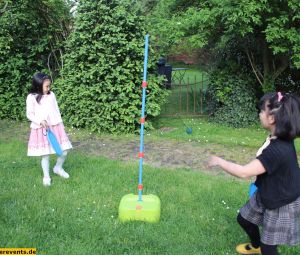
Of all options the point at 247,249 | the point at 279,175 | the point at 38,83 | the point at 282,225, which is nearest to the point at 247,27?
the point at 38,83

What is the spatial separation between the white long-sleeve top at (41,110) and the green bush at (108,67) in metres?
2.86

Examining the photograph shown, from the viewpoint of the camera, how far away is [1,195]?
4.89m

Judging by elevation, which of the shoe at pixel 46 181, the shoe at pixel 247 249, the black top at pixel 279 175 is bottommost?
the shoe at pixel 247 249

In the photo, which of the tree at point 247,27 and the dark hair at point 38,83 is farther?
the tree at point 247,27

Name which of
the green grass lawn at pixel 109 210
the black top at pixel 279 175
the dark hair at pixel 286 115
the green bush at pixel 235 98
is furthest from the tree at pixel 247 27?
the black top at pixel 279 175

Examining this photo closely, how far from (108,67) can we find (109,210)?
4249mm

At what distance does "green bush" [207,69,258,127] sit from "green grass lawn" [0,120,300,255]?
11.6 feet

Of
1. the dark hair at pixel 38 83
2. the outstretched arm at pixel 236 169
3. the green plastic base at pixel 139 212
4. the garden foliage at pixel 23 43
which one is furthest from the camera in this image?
the garden foliage at pixel 23 43

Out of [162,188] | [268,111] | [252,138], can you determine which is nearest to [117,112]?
[252,138]

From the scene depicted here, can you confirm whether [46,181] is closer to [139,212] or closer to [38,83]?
[38,83]

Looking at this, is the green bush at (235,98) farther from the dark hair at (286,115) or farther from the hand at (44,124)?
the dark hair at (286,115)

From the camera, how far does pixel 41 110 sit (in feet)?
17.5

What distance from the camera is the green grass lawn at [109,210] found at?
3.81 m

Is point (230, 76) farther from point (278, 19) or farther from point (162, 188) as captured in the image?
point (162, 188)
